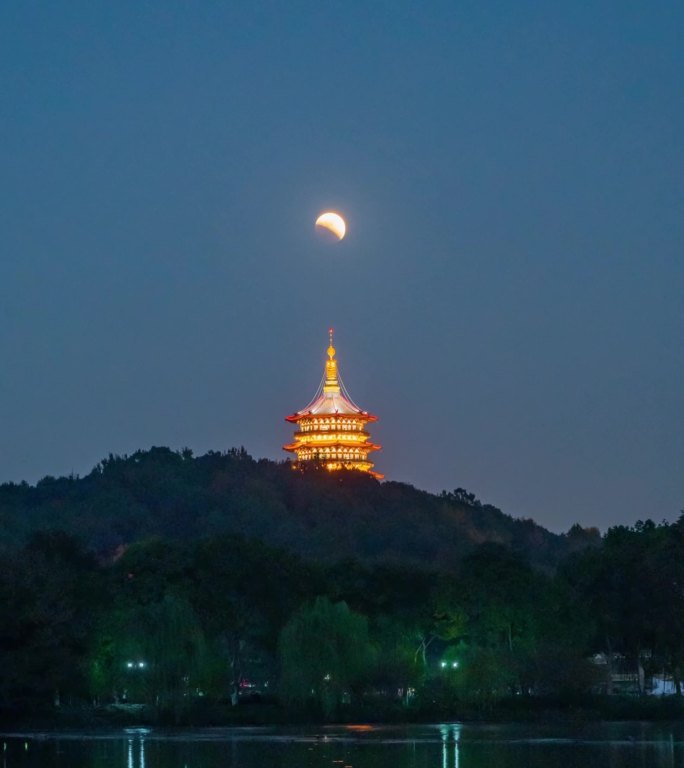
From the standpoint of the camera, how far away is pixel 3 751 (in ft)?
175

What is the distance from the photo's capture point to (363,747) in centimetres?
5188

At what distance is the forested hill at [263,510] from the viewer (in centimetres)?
11912

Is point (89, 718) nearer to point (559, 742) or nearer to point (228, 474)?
point (559, 742)

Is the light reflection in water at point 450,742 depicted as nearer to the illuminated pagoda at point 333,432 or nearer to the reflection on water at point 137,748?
the reflection on water at point 137,748

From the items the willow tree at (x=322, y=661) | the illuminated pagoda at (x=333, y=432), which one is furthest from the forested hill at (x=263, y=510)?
the willow tree at (x=322, y=661)

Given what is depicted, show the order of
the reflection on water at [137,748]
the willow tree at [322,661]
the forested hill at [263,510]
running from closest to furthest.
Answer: the reflection on water at [137,748] < the willow tree at [322,661] < the forested hill at [263,510]

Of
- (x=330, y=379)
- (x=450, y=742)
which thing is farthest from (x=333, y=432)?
(x=450, y=742)

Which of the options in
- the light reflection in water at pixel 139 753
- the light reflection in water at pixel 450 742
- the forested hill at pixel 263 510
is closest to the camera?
the light reflection in water at pixel 450 742

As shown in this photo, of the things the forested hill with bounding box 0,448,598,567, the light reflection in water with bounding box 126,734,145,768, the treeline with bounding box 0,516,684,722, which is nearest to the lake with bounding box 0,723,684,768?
the light reflection in water with bounding box 126,734,145,768

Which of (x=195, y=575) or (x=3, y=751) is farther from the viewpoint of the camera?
(x=195, y=575)

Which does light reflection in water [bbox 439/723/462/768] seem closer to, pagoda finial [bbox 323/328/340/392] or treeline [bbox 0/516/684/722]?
treeline [bbox 0/516/684/722]

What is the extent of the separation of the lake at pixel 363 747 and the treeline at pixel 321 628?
2.53m

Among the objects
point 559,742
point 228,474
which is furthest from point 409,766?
point 228,474

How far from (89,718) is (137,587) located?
34.0ft
